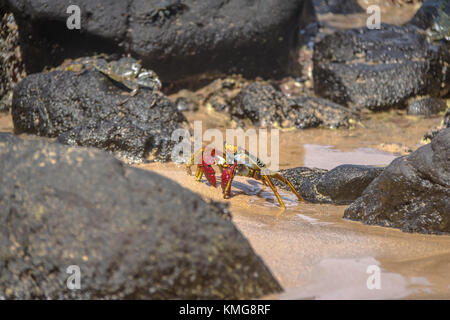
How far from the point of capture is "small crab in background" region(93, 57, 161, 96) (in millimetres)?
7715

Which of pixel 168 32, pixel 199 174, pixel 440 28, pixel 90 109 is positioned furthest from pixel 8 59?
pixel 440 28

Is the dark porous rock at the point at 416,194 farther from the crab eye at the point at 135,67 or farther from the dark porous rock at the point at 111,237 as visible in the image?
the crab eye at the point at 135,67

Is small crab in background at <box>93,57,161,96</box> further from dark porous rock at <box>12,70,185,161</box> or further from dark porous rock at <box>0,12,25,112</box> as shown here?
dark porous rock at <box>0,12,25,112</box>

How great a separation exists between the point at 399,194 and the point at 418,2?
10.8m

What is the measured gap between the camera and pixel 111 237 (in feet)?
6.61

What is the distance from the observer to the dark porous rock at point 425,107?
8.70 m

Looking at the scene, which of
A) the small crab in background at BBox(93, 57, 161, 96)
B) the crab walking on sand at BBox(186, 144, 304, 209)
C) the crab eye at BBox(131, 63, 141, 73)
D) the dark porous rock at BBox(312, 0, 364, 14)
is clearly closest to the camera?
the crab walking on sand at BBox(186, 144, 304, 209)

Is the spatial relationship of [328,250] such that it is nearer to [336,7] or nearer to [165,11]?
[165,11]

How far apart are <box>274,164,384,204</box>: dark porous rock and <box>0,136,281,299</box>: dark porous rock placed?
2.25m

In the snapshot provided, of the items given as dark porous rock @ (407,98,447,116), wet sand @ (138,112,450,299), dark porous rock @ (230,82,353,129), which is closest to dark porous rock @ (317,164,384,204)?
wet sand @ (138,112,450,299)

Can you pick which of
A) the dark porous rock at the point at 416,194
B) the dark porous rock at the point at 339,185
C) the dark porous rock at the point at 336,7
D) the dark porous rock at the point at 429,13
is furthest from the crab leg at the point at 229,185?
the dark porous rock at the point at 336,7

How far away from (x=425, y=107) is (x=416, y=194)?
19.4ft

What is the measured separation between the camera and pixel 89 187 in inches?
82.0

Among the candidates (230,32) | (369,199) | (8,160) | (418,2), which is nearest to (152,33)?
(230,32)
